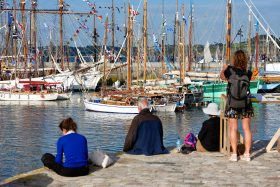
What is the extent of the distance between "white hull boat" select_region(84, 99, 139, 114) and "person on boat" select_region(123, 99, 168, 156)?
20899mm

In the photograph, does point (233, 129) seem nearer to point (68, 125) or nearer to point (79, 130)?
point (68, 125)

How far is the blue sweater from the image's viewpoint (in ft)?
21.8

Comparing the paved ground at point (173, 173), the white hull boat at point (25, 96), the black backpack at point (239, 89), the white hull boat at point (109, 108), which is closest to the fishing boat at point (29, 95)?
the white hull boat at point (25, 96)

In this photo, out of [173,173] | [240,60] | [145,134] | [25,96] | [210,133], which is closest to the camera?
[173,173]

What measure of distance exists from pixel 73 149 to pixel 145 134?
6.75ft

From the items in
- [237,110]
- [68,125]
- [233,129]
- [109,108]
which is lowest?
[109,108]

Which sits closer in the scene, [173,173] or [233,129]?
[173,173]

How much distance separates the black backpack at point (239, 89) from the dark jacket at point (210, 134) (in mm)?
1049

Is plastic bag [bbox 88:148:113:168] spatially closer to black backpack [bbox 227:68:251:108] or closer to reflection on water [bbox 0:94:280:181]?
black backpack [bbox 227:68:251:108]

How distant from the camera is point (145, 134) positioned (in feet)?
26.9

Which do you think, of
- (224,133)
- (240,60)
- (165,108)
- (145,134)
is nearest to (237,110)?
(224,133)

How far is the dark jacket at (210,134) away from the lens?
834 cm

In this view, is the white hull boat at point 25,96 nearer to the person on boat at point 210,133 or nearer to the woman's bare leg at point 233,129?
the person on boat at point 210,133

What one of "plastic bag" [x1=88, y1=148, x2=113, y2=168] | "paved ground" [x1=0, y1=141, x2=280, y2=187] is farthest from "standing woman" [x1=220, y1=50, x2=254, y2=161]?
"plastic bag" [x1=88, y1=148, x2=113, y2=168]
